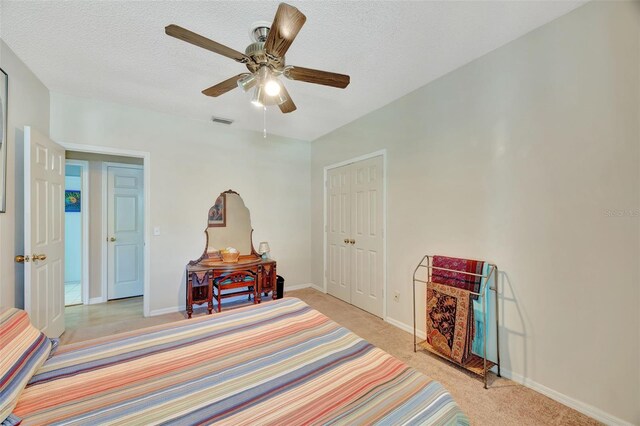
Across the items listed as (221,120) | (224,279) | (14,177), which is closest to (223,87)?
(221,120)

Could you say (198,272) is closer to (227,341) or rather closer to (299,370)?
(227,341)

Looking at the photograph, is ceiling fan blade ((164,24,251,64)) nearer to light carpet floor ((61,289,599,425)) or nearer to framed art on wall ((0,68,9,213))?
framed art on wall ((0,68,9,213))

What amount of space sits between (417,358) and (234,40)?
3037 mm

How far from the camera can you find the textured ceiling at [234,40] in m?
1.71

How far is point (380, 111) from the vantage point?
126 inches

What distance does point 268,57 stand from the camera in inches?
60.2

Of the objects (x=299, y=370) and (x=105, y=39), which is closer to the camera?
(x=299, y=370)

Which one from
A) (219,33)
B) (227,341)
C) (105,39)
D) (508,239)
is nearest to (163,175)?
(105,39)

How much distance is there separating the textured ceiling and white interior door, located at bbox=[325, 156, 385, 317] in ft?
3.47

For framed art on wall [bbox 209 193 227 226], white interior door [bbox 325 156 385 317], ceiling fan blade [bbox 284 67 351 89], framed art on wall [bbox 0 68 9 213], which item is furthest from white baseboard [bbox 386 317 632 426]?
framed art on wall [bbox 0 68 9 213]

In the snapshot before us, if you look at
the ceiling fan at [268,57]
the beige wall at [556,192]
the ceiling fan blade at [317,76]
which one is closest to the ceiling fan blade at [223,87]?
the ceiling fan at [268,57]

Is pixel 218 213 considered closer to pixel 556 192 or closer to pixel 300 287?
pixel 300 287

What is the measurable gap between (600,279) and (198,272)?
3.60 m

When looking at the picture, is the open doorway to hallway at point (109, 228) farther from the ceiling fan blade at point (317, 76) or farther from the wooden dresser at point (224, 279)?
the ceiling fan blade at point (317, 76)
